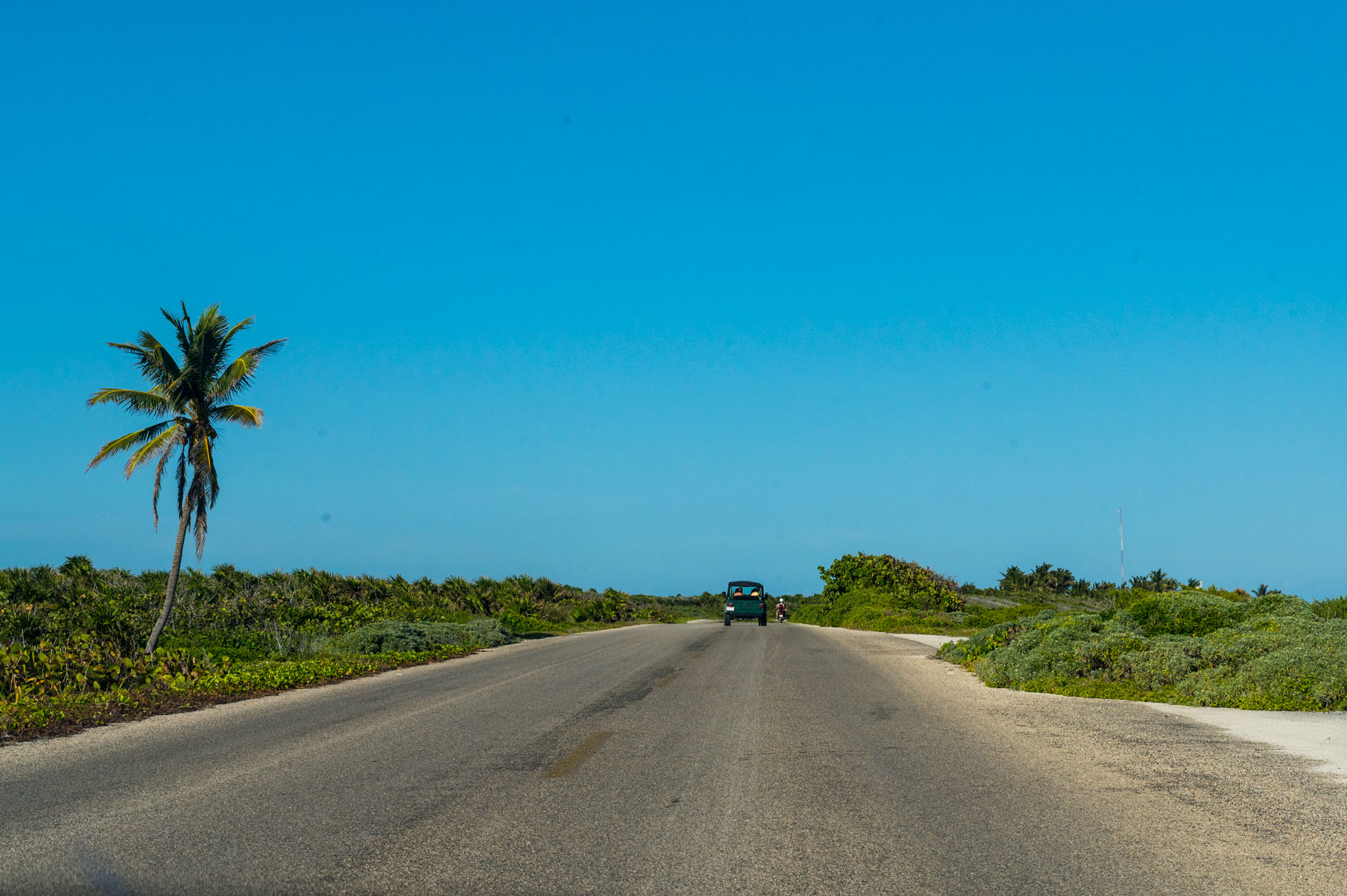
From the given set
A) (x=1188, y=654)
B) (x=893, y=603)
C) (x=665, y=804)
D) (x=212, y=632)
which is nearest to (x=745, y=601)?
(x=893, y=603)

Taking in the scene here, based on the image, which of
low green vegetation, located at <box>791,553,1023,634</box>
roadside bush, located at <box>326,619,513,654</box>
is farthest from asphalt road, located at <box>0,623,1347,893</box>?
low green vegetation, located at <box>791,553,1023,634</box>

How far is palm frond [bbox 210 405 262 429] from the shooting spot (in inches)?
963

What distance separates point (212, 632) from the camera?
92.5 feet

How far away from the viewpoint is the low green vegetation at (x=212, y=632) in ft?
43.9

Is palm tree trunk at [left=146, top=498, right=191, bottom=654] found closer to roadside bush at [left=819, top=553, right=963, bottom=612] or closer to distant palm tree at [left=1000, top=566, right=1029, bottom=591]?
roadside bush at [left=819, top=553, right=963, bottom=612]

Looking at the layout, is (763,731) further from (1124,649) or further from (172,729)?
(1124,649)

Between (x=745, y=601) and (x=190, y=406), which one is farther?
(x=745, y=601)

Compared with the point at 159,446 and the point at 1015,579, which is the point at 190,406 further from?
the point at 1015,579

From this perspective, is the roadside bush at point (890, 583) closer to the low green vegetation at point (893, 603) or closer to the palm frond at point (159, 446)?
the low green vegetation at point (893, 603)

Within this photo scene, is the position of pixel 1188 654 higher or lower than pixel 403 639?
higher

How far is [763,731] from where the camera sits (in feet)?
33.6

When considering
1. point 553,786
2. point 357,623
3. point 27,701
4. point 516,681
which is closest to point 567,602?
point 357,623

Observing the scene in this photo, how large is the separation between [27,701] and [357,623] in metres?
21.6

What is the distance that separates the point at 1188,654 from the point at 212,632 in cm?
2575
